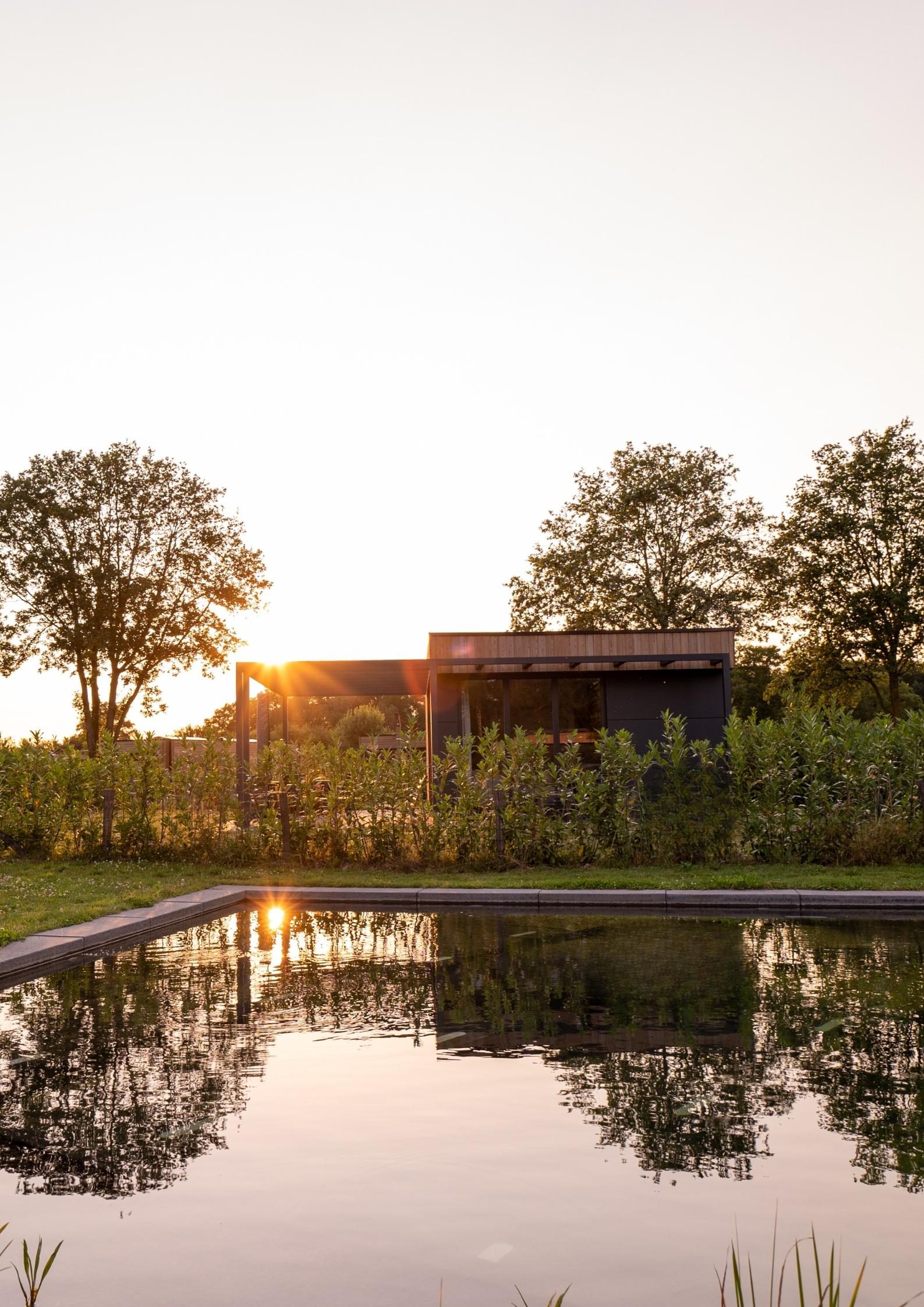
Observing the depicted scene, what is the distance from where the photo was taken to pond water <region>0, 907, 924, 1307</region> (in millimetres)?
3357

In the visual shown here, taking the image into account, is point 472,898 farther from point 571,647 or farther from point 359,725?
point 359,725

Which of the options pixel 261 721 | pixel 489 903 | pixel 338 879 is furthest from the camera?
pixel 261 721

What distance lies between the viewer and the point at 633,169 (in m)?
12.6

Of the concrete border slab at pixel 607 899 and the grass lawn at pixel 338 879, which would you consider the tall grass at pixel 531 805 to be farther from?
the concrete border slab at pixel 607 899

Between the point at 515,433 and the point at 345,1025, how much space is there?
530 inches

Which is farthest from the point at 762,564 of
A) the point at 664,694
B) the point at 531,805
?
the point at 531,805

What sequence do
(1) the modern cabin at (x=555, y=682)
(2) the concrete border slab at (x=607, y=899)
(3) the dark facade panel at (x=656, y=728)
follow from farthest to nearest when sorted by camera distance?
(3) the dark facade panel at (x=656, y=728) < (1) the modern cabin at (x=555, y=682) < (2) the concrete border slab at (x=607, y=899)

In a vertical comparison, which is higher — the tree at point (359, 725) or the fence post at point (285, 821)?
the tree at point (359, 725)

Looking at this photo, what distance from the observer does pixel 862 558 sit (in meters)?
41.6

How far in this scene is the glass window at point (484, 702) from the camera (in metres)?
27.7

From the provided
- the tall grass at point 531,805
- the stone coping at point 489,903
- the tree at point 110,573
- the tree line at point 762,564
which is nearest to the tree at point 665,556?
the tree line at point 762,564

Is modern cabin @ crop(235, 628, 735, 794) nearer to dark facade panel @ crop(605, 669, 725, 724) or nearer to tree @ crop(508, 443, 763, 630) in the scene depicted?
dark facade panel @ crop(605, 669, 725, 724)

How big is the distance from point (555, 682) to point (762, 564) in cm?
1957

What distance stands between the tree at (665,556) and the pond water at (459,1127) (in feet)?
116
